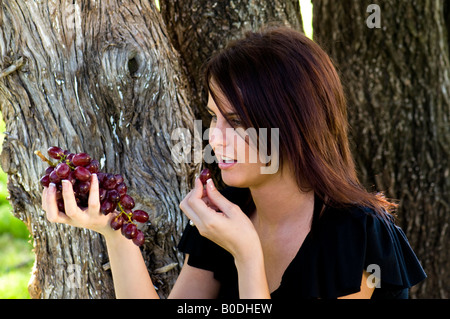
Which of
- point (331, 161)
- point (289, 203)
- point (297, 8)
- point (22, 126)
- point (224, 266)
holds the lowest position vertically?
point (224, 266)

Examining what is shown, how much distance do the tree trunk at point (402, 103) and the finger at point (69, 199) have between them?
2.30 meters

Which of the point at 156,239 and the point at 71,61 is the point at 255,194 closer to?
the point at 156,239

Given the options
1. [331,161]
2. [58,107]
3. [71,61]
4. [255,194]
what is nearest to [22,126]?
[58,107]

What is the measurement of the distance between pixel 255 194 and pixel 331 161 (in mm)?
344

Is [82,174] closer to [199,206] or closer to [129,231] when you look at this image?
[129,231]

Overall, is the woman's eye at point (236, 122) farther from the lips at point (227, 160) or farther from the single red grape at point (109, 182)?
the single red grape at point (109, 182)

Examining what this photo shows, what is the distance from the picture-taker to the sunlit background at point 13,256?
4633 mm

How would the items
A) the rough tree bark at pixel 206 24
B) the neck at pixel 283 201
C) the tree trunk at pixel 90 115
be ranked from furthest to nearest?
the rough tree bark at pixel 206 24
the tree trunk at pixel 90 115
the neck at pixel 283 201

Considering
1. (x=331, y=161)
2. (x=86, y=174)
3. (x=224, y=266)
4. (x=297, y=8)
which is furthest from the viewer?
(x=297, y=8)

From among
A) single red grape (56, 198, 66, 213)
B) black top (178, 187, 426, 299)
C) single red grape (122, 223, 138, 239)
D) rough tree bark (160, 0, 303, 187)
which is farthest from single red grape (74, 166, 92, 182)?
rough tree bark (160, 0, 303, 187)

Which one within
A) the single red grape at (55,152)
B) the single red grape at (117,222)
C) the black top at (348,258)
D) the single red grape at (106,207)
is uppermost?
the single red grape at (55,152)

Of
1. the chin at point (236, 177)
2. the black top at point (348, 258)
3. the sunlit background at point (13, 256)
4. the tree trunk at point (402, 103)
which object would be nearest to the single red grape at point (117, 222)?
the chin at point (236, 177)

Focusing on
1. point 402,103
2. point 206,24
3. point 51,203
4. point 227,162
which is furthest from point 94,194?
point 402,103

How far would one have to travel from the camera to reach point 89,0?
258 cm
